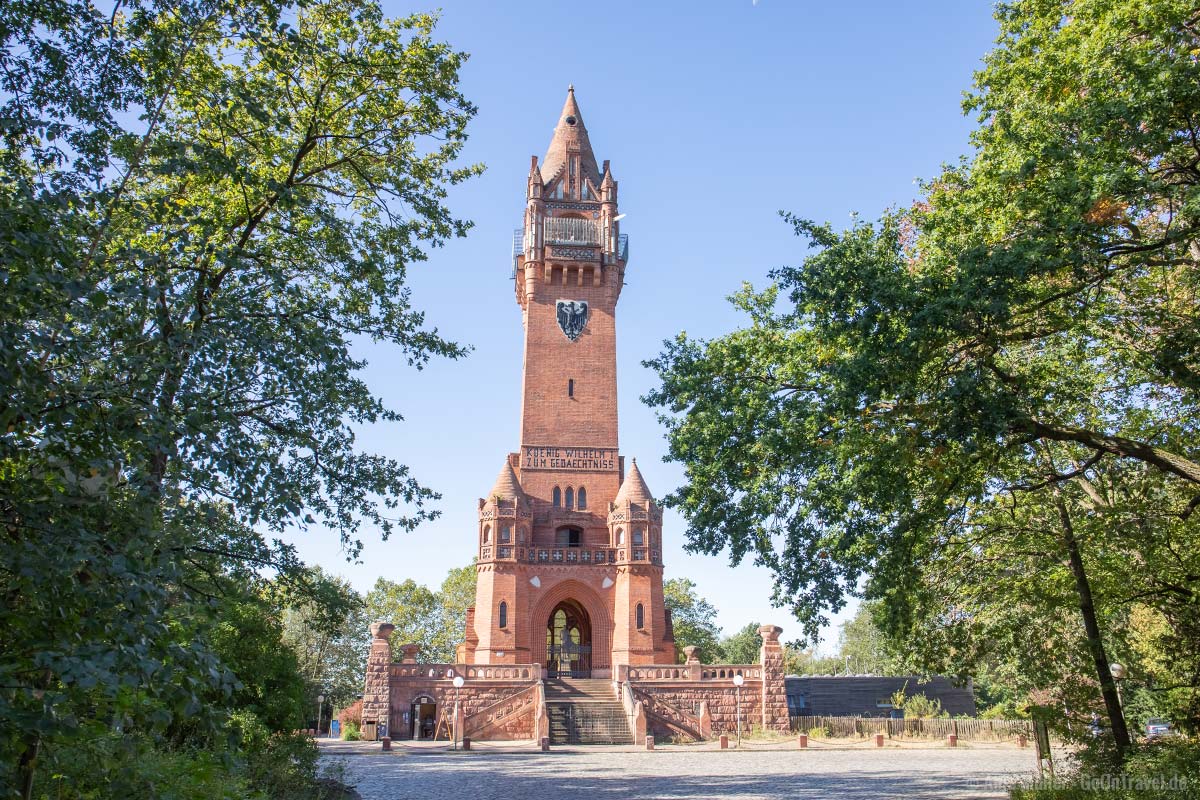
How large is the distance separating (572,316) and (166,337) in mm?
39304

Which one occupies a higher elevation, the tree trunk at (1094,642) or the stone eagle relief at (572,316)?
the stone eagle relief at (572,316)

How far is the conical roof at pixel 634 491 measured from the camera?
40366 millimetres

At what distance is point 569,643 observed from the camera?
4353 cm

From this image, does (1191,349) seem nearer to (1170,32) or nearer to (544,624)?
(1170,32)

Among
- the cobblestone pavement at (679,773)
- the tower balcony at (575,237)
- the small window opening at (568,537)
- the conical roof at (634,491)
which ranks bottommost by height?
the cobblestone pavement at (679,773)

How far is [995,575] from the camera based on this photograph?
52.7 feet

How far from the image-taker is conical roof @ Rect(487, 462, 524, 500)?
39.9 metres

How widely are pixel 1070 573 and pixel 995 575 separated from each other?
1.63 m

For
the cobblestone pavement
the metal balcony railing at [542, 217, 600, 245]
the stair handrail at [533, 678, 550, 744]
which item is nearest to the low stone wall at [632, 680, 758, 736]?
the stair handrail at [533, 678, 550, 744]

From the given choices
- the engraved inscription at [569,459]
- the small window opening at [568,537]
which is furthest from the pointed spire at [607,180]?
the small window opening at [568,537]

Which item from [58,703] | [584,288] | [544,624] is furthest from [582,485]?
[58,703]

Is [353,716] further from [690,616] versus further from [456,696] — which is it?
[690,616]

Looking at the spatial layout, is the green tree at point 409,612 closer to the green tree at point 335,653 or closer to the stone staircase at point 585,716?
the green tree at point 335,653

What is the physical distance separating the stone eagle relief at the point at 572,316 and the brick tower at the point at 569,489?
0.06 m
